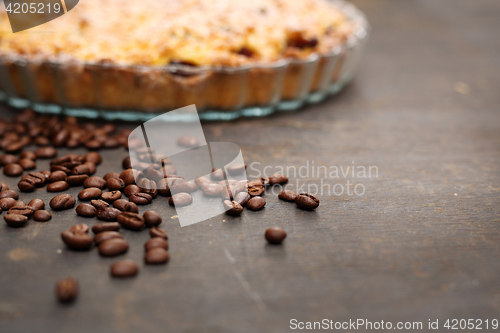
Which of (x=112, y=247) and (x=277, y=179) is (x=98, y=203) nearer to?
(x=112, y=247)

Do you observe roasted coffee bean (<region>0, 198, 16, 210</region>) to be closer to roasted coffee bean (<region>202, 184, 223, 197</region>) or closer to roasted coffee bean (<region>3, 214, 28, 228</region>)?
roasted coffee bean (<region>3, 214, 28, 228</region>)

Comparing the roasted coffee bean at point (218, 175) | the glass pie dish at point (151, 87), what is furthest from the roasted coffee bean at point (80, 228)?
the glass pie dish at point (151, 87)

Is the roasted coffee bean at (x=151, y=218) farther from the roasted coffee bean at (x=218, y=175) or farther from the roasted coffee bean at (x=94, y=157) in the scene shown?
the roasted coffee bean at (x=94, y=157)

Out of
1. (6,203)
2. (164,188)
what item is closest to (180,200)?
(164,188)

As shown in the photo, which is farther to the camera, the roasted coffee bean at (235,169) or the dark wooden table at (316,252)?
the roasted coffee bean at (235,169)

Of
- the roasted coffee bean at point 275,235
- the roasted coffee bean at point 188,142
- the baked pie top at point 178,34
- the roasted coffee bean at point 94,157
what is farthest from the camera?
the baked pie top at point 178,34

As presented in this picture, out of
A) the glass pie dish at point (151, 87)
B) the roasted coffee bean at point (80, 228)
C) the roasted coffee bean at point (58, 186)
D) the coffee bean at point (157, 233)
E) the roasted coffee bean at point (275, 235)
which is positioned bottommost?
the roasted coffee bean at point (58, 186)
